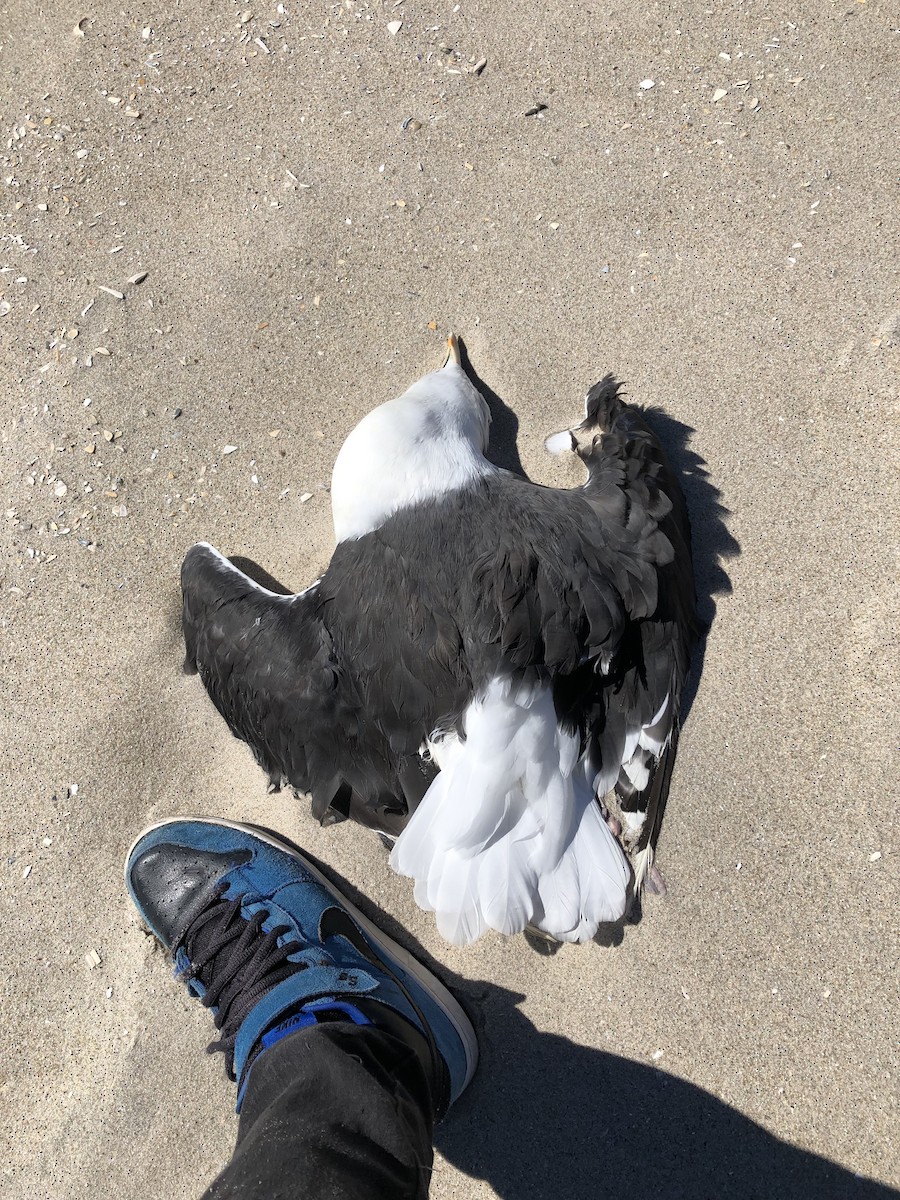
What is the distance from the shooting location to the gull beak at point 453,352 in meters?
2.65

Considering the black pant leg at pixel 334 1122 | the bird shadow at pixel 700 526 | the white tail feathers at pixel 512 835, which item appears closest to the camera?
the black pant leg at pixel 334 1122

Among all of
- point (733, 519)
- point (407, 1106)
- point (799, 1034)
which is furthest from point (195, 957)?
point (733, 519)

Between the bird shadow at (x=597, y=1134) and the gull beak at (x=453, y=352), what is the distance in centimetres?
206

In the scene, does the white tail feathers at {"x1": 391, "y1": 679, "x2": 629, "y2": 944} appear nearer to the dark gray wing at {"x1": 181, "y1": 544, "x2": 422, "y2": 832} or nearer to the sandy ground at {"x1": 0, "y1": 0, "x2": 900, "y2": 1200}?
the dark gray wing at {"x1": 181, "y1": 544, "x2": 422, "y2": 832}

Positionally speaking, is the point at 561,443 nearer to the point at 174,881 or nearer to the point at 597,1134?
the point at 174,881

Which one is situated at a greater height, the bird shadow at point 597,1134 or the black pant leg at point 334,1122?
the black pant leg at point 334,1122

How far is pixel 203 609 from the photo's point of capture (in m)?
2.34

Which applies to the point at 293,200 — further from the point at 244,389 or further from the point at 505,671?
the point at 505,671

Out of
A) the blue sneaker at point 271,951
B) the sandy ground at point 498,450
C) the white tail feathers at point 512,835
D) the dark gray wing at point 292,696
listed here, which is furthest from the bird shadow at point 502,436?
the blue sneaker at point 271,951

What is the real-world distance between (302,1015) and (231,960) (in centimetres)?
35

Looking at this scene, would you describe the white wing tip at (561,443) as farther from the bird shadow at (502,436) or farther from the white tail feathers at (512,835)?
the white tail feathers at (512,835)

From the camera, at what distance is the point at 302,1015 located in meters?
2.29

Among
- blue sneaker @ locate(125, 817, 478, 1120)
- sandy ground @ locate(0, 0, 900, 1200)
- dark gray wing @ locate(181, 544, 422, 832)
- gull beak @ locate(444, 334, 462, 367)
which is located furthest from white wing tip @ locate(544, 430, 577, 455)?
blue sneaker @ locate(125, 817, 478, 1120)

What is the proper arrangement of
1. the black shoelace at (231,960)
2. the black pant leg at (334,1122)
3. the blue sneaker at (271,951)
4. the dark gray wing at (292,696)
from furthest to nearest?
the black shoelace at (231,960), the blue sneaker at (271,951), the dark gray wing at (292,696), the black pant leg at (334,1122)
